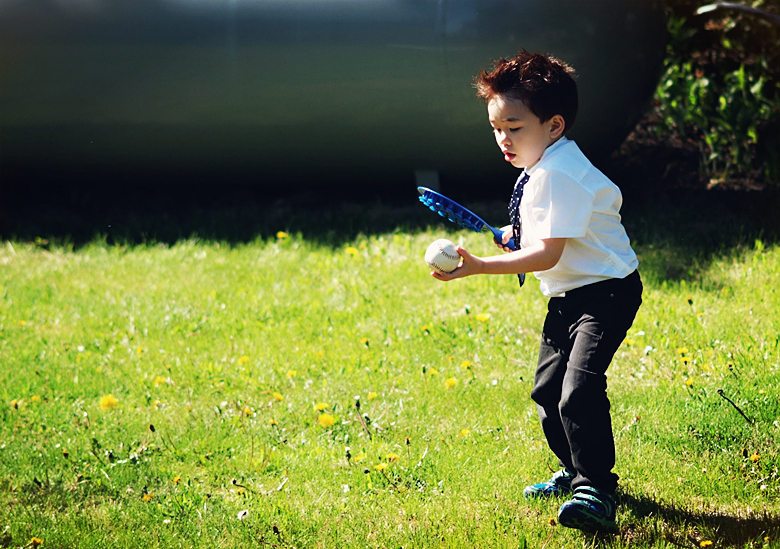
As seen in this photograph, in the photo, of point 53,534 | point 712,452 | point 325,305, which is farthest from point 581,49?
point 53,534

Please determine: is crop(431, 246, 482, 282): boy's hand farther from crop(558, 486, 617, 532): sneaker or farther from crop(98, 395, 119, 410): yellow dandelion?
crop(98, 395, 119, 410): yellow dandelion

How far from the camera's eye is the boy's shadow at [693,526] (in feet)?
10.6

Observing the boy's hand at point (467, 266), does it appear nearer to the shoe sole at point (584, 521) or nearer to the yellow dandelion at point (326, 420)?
the shoe sole at point (584, 521)

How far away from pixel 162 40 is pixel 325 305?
2.32m

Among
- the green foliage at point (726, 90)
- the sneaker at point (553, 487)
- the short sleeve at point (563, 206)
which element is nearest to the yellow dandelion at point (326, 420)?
the sneaker at point (553, 487)

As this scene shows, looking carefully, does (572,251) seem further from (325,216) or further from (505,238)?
(325,216)

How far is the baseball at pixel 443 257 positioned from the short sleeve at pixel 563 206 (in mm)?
273

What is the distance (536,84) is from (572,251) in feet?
1.76

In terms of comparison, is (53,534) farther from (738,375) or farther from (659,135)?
(659,135)

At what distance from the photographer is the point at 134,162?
288 inches

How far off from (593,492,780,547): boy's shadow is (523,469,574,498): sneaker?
22 cm

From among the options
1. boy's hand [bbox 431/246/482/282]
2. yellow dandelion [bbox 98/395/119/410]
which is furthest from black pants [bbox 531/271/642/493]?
yellow dandelion [bbox 98/395/119/410]

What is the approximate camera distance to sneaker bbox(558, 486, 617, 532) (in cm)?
321

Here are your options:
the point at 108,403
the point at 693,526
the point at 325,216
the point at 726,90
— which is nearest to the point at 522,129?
the point at 693,526
